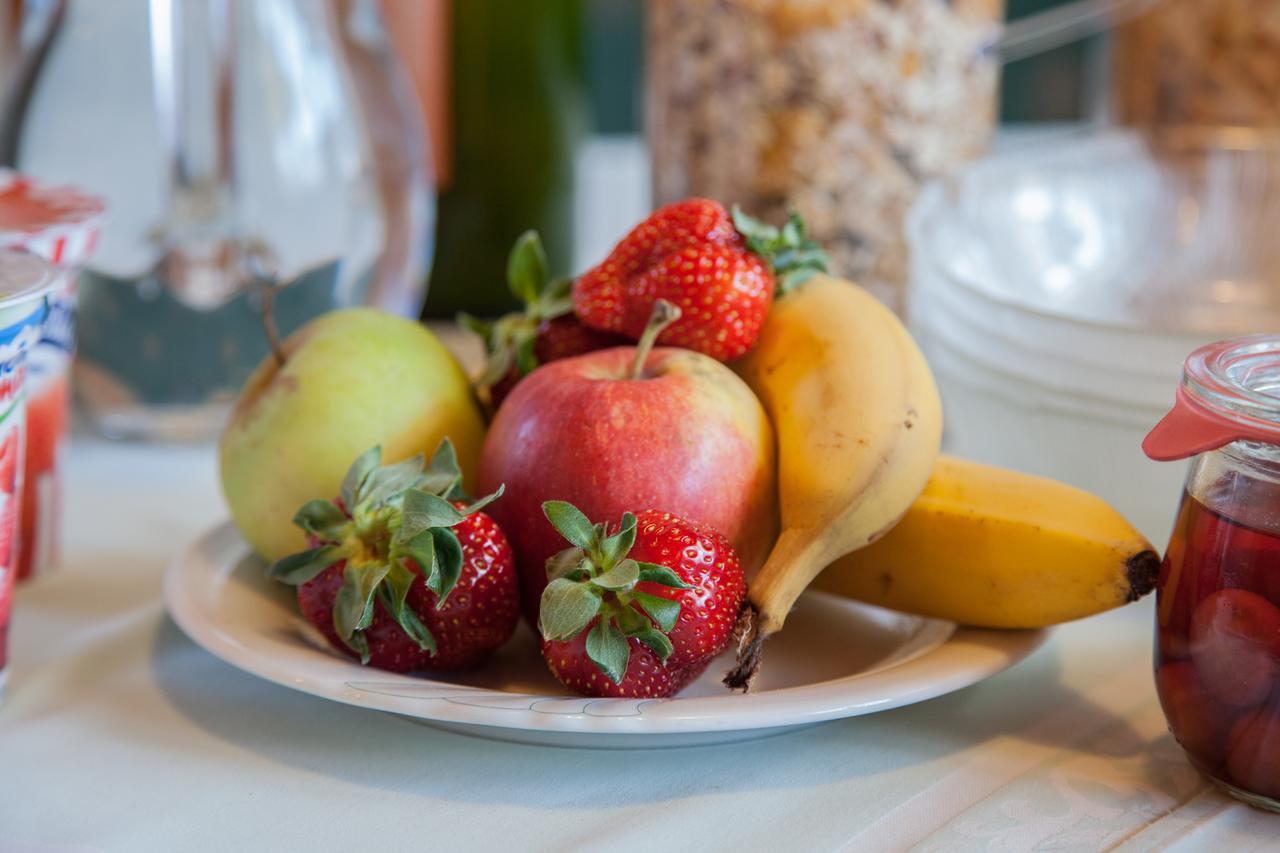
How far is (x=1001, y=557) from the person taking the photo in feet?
1.65

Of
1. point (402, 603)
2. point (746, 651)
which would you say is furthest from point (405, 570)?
point (746, 651)

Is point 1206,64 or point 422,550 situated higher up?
point 1206,64

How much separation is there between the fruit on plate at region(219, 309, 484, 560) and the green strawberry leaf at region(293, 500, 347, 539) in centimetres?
6

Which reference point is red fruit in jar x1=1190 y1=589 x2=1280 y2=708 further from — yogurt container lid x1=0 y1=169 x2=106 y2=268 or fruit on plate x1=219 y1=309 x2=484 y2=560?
yogurt container lid x1=0 y1=169 x2=106 y2=268

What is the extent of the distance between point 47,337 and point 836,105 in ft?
1.54

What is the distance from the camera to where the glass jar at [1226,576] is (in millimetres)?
399

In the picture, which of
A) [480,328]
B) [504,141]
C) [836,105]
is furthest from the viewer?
[504,141]

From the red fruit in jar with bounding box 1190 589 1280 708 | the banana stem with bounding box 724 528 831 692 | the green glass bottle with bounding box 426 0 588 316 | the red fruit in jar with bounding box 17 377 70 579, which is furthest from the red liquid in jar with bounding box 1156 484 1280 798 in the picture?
the green glass bottle with bounding box 426 0 588 316

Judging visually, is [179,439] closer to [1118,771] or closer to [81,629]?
[81,629]

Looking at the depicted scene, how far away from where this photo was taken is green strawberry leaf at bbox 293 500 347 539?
0.48 m

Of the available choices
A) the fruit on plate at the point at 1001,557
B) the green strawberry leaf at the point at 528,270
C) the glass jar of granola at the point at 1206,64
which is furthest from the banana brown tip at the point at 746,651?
the glass jar of granola at the point at 1206,64

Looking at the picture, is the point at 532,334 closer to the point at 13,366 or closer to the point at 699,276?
the point at 699,276

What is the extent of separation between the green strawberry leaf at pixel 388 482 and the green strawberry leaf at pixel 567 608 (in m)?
0.08

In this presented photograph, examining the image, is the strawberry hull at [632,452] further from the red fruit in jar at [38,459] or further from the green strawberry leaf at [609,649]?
the red fruit in jar at [38,459]
